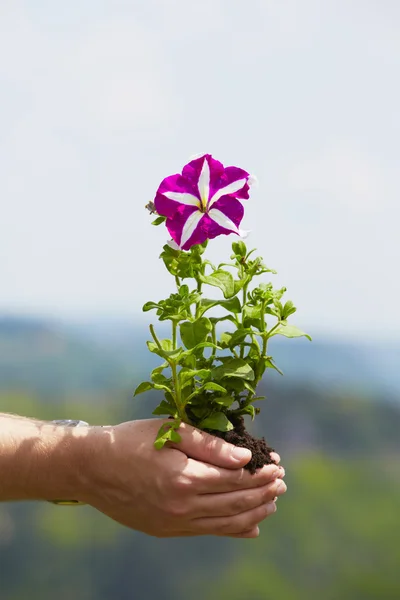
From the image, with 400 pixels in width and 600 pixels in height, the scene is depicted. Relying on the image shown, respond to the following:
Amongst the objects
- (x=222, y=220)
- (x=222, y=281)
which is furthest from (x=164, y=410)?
(x=222, y=220)

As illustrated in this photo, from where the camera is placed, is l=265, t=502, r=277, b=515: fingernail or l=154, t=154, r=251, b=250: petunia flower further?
l=265, t=502, r=277, b=515: fingernail

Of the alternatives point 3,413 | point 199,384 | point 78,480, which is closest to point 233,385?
point 199,384

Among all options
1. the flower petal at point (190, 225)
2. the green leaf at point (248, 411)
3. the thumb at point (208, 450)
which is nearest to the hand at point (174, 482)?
the thumb at point (208, 450)

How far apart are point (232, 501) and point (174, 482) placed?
0.43 feet

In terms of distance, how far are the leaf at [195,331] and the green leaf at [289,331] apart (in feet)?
0.42

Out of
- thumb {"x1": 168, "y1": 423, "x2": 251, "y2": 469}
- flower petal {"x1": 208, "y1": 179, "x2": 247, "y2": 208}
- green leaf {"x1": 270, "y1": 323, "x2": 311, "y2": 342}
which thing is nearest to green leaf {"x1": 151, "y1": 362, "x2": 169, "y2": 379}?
thumb {"x1": 168, "y1": 423, "x2": 251, "y2": 469}

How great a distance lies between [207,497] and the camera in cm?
125

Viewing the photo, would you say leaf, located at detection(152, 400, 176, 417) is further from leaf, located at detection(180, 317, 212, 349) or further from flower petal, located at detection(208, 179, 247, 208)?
flower petal, located at detection(208, 179, 247, 208)

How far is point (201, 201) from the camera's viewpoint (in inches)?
49.4

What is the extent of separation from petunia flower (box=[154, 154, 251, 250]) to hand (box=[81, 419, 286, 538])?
1.20ft

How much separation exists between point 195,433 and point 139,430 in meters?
0.11

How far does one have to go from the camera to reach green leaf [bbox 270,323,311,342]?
1240 mm

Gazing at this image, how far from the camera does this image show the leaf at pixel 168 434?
1.22 m

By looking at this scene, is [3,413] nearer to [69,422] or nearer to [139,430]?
[69,422]
